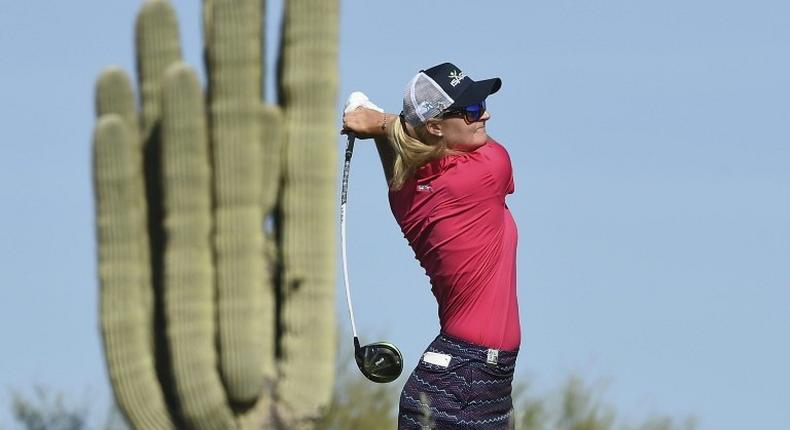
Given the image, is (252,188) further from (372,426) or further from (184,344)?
(372,426)

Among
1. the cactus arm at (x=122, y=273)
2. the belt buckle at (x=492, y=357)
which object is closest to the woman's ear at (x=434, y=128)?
the belt buckle at (x=492, y=357)

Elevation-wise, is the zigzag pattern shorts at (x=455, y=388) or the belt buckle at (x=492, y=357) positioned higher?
the belt buckle at (x=492, y=357)

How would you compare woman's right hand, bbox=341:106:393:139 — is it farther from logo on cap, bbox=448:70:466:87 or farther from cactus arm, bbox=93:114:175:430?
cactus arm, bbox=93:114:175:430

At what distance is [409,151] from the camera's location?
8.35 metres

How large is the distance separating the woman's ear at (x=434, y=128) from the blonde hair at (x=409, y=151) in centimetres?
2

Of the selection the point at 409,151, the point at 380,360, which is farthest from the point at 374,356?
the point at 409,151

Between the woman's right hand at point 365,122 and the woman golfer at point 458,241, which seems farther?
the woman's right hand at point 365,122

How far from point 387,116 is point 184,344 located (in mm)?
2122

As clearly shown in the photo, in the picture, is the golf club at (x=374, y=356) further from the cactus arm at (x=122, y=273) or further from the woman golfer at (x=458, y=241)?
the cactus arm at (x=122, y=273)

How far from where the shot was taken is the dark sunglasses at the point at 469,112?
844cm

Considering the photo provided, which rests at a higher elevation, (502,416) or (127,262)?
(127,262)

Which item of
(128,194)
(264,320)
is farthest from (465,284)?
(128,194)

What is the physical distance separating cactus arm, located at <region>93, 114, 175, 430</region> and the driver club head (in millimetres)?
1789

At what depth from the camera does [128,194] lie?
6934 millimetres
